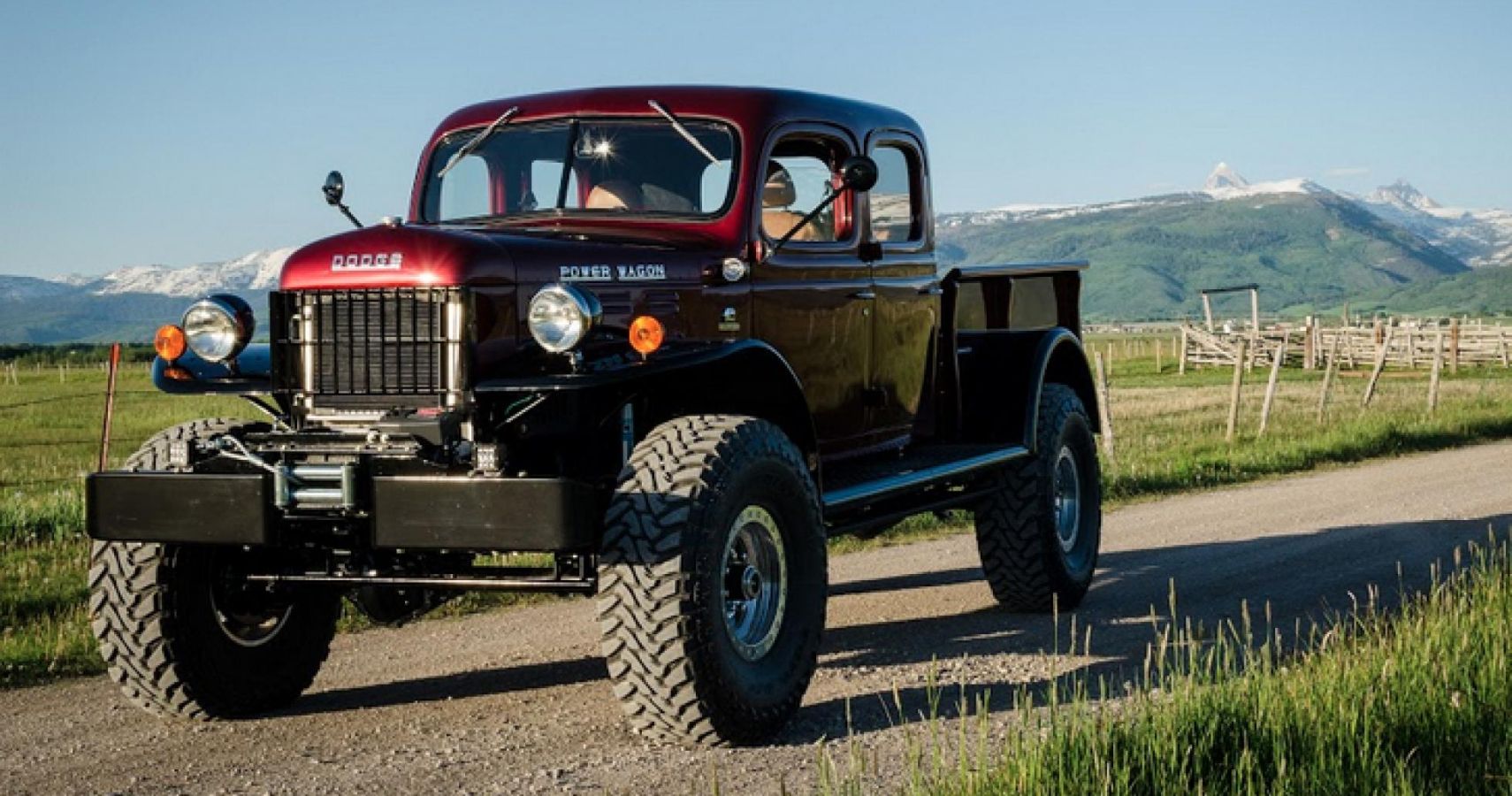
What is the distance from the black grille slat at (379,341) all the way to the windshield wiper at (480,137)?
1.77m

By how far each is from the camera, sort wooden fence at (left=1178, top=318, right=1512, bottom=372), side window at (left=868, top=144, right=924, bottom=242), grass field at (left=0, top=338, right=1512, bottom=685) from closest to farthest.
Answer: side window at (left=868, top=144, right=924, bottom=242) < grass field at (left=0, top=338, right=1512, bottom=685) < wooden fence at (left=1178, top=318, right=1512, bottom=372)

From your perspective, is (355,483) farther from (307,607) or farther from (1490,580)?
(1490,580)

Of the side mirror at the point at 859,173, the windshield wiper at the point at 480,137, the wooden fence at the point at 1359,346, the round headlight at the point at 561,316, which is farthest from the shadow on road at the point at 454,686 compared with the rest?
the wooden fence at the point at 1359,346

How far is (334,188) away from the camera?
819 cm

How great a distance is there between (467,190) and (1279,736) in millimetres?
4591

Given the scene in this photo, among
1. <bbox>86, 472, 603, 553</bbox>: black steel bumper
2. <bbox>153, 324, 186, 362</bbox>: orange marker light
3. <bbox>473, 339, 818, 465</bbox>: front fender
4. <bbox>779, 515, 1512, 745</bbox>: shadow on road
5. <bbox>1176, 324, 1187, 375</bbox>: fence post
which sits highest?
<bbox>153, 324, 186, 362</bbox>: orange marker light

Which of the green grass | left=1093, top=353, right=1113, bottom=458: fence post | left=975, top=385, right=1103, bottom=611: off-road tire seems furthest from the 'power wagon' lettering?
left=1093, top=353, right=1113, bottom=458: fence post

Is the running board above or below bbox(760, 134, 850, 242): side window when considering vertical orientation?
below

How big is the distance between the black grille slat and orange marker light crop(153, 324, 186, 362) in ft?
1.98

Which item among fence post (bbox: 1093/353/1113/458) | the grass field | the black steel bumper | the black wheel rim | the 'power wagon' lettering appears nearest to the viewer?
the black steel bumper

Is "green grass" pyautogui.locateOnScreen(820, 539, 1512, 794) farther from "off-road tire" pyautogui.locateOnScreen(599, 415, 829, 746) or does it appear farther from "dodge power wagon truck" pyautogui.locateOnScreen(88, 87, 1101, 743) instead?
"dodge power wagon truck" pyautogui.locateOnScreen(88, 87, 1101, 743)

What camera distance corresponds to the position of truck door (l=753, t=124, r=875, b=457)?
26.1 feet

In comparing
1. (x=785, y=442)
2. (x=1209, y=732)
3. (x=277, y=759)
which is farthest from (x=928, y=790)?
(x=277, y=759)

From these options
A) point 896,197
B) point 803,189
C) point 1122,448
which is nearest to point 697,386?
point 803,189
